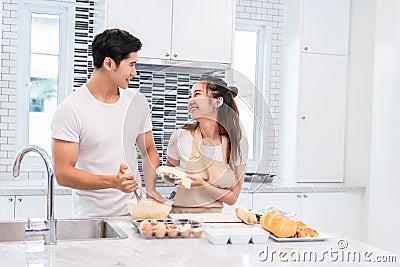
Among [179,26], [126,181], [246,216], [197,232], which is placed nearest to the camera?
[197,232]

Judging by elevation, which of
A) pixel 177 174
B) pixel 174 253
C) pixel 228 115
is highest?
pixel 228 115

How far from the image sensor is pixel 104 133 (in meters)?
2.56

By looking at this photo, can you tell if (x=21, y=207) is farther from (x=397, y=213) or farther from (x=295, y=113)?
(x=397, y=213)

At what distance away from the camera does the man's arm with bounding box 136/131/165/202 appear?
2.36 meters

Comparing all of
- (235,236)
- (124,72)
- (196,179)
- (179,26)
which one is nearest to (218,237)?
(235,236)

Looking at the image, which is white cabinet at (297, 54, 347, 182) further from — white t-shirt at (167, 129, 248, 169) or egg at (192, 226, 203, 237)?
egg at (192, 226, 203, 237)

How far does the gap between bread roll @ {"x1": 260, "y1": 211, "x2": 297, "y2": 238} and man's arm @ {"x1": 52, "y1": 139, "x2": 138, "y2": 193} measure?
0.66 metres

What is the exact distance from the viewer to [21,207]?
3645 millimetres

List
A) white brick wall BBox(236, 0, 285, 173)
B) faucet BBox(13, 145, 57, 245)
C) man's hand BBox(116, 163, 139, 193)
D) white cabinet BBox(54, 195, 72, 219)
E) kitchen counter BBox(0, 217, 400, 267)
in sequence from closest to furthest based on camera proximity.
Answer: kitchen counter BBox(0, 217, 400, 267) → faucet BBox(13, 145, 57, 245) → man's hand BBox(116, 163, 139, 193) → white cabinet BBox(54, 195, 72, 219) → white brick wall BBox(236, 0, 285, 173)

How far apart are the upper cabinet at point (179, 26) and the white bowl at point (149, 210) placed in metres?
1.89

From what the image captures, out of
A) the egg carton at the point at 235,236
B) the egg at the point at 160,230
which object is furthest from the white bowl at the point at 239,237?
the egg at the point at 160,230

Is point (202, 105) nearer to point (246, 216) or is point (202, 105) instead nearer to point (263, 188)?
point (246, 216)

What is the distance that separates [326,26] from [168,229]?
10.3 ft

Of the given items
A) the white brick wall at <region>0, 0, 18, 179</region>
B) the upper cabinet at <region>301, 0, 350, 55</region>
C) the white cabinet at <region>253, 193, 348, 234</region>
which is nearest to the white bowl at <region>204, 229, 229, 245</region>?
the white cabinet at <region>253, 193, 348, 234</region>
